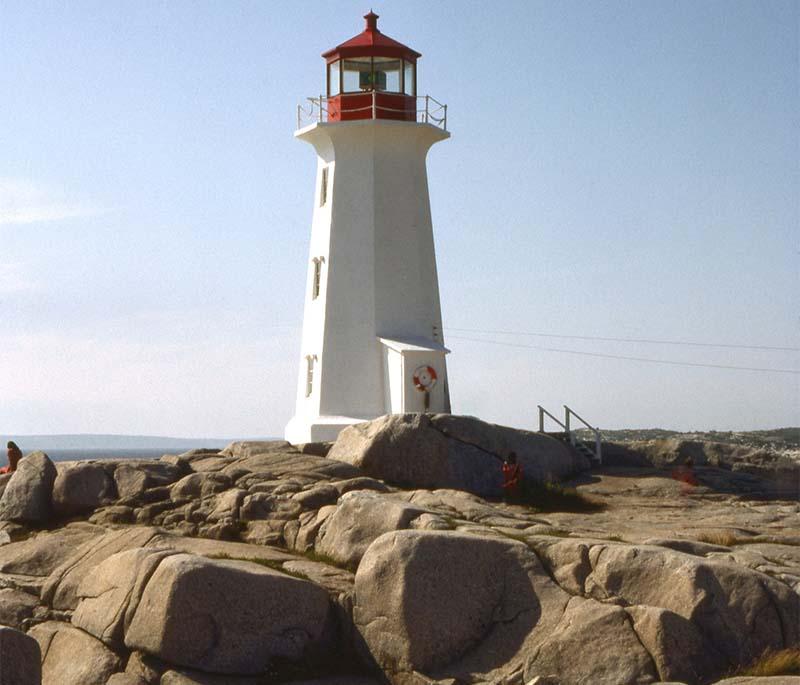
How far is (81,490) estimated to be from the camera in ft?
74.5

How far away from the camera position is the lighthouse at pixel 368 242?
103 feet

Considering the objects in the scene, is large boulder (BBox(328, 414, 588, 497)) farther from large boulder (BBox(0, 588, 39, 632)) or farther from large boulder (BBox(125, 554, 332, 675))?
large boulder (BBox(125, 554, 332, 675))

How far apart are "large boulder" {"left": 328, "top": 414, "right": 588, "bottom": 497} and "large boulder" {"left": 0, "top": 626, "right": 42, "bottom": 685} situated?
1111 centimetres

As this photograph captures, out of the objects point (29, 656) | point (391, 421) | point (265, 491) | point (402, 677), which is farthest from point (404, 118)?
point (29, 656)

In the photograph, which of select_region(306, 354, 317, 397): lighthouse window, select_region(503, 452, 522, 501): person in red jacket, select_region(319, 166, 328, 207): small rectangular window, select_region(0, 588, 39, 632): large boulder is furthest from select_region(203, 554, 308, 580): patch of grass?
select_region(319, 166, 328, 207): small rectangular window

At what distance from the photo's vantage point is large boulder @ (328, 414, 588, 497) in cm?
2380

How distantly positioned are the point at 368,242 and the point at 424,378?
389 cm

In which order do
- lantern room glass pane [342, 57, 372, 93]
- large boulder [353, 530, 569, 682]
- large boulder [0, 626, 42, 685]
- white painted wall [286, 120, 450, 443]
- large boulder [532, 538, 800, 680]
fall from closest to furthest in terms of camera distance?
large boulder [0, 626, 42, 685] → large boulder [532, 538, 800, 680] → large boulder [353, 530, 569, 682] → white painted wall [286, 120, 450, 443] → lantern room glass pane [342, 57, 372, 93]

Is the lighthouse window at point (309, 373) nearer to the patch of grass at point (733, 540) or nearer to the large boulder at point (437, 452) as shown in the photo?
the large boulder at point (437, 452)

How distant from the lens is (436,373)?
101ft

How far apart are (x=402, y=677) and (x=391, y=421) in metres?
9.24

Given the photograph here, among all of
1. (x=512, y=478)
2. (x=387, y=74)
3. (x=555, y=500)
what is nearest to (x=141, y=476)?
(x=512, y=478)

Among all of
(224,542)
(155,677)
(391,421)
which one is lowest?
(155,677)

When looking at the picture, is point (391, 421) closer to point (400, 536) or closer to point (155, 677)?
point (400, 536)
